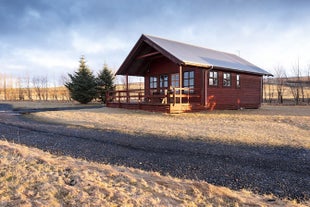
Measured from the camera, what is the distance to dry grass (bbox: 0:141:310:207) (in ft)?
7.13

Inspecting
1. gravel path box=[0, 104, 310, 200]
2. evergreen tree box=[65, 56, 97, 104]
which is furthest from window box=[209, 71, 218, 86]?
evergreen tree box=[65, 56, 97, 104]

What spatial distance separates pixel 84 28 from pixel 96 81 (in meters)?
5.96

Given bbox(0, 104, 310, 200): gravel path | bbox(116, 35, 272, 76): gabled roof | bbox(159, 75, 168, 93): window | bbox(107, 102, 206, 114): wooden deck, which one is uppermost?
bbox(116, 35, 272, 76): gabled roof

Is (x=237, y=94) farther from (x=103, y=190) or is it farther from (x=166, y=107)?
(x=103, y=190)

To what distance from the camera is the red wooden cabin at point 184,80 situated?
12.5m

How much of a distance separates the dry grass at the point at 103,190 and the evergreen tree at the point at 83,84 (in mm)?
20972

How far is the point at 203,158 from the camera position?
4.09m

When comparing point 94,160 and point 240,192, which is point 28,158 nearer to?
point 94,160

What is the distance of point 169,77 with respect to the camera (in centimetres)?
1527

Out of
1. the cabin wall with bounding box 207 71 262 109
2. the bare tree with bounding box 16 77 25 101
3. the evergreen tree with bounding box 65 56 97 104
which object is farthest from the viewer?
the bare tree with bounding box 16 77 25 101

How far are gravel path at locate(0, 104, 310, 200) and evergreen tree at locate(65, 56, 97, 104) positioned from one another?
17.8m

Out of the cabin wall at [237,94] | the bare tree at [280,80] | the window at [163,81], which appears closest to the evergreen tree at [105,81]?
the window at [163,81]

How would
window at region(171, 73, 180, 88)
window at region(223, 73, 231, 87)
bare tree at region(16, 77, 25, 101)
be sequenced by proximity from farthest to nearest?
bare tree at region(16, 77, 25, 101), window at region(223, 73, 231, 87), window at region(171, 73, 180, 88)

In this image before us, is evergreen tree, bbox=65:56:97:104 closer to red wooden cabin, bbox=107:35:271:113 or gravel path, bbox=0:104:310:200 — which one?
red wooden cabin, bbox=107:35:271:113
